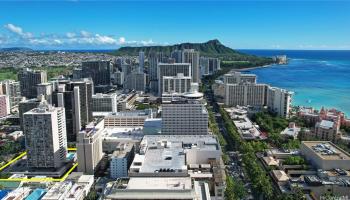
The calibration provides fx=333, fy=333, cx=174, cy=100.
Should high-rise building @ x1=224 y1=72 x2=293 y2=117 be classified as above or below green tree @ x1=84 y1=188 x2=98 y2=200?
above

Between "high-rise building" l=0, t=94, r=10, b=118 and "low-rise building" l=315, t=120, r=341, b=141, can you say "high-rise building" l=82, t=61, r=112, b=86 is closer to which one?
"high-rise building" l=0, t=94, r=10, b=118

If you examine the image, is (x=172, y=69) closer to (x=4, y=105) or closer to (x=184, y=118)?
(x=4, y=105)

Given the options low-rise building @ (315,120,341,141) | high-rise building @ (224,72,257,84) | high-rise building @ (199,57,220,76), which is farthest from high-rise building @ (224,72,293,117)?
high-rise building @ (199,57,220,76)

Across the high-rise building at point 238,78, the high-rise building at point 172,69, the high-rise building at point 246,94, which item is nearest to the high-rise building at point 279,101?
the high-rise building at point 246,94

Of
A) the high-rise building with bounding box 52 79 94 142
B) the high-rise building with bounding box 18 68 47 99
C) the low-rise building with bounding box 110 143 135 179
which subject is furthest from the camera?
the high-rise building with bounding box 18 68 47 99

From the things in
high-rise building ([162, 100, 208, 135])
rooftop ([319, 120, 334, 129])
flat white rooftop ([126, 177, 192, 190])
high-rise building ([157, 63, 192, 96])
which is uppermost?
high-rise building ([157, 63, 192, 96])

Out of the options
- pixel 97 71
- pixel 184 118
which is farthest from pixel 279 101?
pixel 97 71

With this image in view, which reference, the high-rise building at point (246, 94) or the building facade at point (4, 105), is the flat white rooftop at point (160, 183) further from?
the building facade at point (4, 105)
